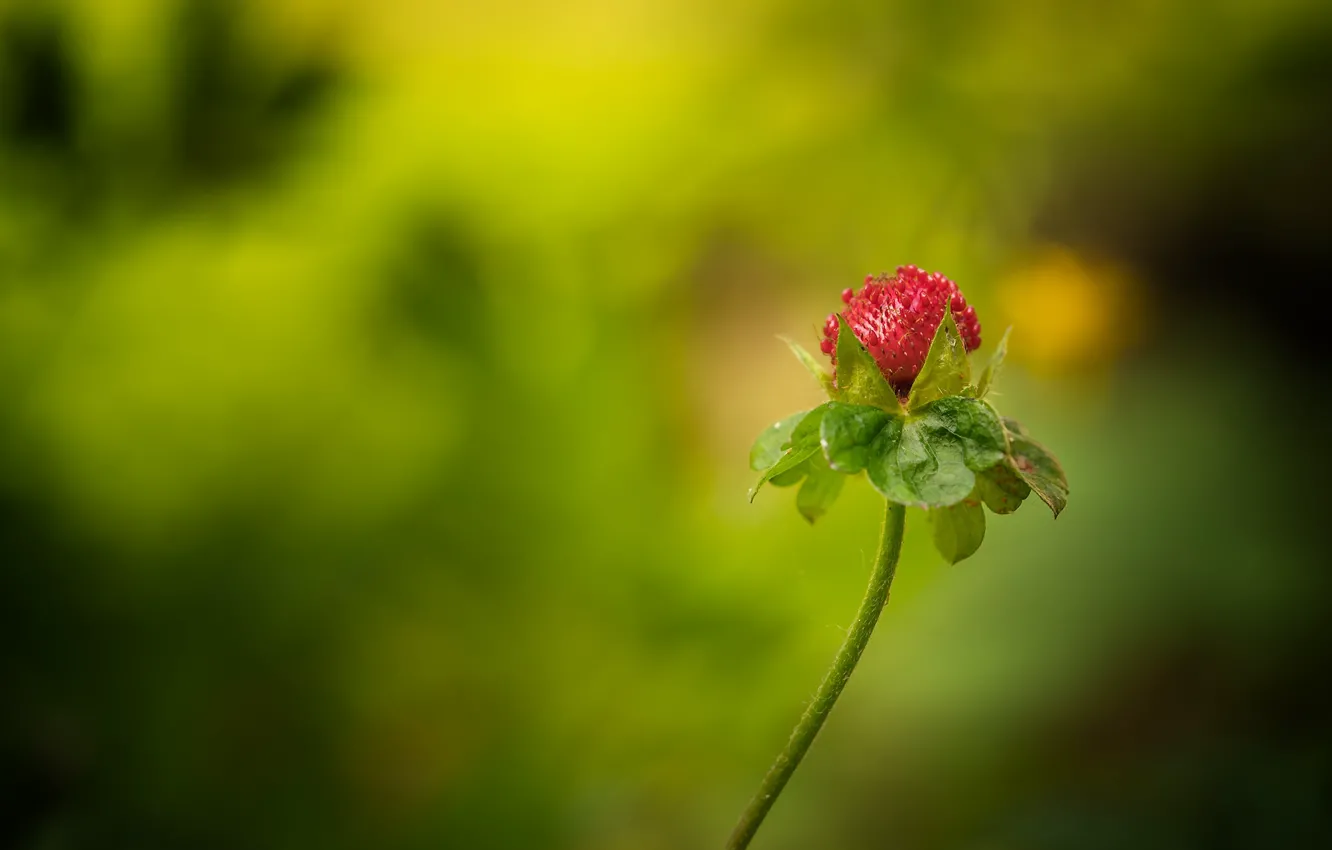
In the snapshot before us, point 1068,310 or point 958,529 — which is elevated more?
point 1068,310

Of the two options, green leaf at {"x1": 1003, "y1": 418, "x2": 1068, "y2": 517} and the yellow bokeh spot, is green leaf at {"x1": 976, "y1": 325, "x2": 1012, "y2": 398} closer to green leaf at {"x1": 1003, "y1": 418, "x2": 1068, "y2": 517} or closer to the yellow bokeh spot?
green leaf at {"x1": 1003, "y1": 418, "x2": 1068, "y2": 517}

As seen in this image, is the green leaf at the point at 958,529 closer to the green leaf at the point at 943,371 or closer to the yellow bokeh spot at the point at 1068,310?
the green leaf at the point at 943,371

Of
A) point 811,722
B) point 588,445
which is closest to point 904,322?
point 811,722

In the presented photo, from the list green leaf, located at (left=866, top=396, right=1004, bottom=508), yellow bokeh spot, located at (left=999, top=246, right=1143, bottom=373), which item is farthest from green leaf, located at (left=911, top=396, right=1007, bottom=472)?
yellow bokeh spot, located at (left=999, top=246, right=1143, bottom=373)

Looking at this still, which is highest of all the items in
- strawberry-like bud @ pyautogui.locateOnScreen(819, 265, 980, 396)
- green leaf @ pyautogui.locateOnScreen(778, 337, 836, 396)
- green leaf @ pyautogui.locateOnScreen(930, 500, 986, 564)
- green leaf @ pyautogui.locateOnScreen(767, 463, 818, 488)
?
strawberry-like bud @ pyautogui.locateOnScreen(819, 265, 980, 396)

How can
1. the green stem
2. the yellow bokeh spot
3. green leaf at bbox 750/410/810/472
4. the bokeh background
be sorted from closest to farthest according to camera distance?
the green stem < green leaf at bbox 750/410/810/472 < the bokeh background < the yellow bokeh spot

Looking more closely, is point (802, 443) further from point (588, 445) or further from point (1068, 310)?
point (1068, 310)
